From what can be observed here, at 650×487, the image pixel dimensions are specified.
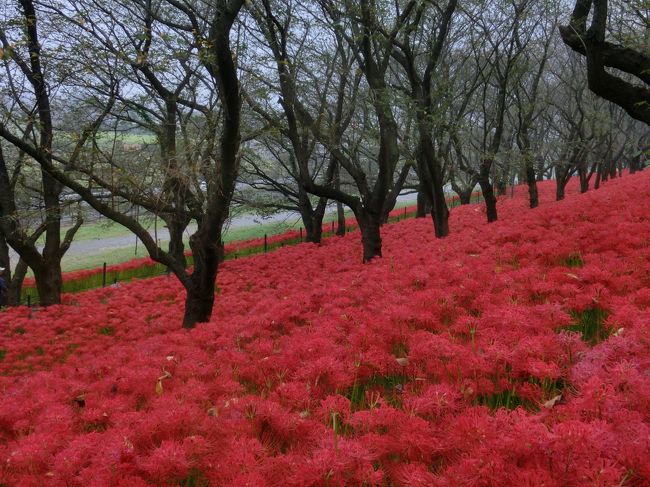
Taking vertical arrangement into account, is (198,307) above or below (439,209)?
below

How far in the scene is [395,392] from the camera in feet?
9.49

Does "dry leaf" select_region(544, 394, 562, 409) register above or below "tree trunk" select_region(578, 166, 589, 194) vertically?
below

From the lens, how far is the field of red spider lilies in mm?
1923

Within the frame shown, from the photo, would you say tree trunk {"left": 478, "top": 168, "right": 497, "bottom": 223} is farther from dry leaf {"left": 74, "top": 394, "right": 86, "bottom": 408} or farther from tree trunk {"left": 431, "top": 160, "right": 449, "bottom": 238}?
dry leaf {"left": 74, "top": 394, "right": 86, "bottom": 408}

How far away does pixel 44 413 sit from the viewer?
3.11 meters

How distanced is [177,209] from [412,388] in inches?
235

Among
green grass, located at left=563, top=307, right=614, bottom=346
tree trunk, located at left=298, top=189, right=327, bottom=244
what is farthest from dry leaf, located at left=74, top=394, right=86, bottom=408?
tree trunk, located at left=298, top=189, right=327, bottom=244

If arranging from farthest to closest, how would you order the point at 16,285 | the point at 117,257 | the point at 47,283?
the point at 117,257 < the point at 16,285 < the point at 47,283

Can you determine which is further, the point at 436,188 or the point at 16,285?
the point at 16,285

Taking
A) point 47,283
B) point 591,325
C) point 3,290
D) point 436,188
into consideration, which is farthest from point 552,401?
point 3,290

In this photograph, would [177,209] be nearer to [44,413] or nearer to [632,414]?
[44,413]

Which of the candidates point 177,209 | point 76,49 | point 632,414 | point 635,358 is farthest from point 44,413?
point 76,49

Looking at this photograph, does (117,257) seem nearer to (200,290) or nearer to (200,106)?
(200,106)

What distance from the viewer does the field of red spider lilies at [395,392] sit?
1923 mm
